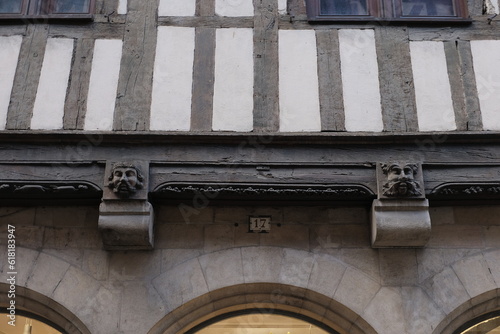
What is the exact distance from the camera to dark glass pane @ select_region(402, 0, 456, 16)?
7.04 meters

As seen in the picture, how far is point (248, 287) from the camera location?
618cm

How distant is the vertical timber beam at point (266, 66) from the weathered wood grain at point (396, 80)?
923 mm

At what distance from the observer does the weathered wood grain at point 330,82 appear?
6438 millimetres

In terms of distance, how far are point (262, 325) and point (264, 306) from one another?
0.52 feet

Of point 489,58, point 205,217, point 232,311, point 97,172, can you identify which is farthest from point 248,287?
point 489,58

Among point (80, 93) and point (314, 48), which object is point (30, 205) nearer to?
point (80, 93)

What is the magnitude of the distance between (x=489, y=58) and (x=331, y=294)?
2.53 m

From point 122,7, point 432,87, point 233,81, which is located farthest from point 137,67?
point 432,87

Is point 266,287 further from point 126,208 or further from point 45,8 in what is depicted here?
point 45,8

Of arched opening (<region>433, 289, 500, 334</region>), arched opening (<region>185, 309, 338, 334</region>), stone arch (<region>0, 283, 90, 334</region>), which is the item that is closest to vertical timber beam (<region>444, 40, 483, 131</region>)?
arched opening (<region>433, 289, 500, 334</region>)

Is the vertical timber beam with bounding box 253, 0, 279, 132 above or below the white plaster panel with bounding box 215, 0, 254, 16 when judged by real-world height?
below

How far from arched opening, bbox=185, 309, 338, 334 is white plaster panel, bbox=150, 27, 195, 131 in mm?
1632

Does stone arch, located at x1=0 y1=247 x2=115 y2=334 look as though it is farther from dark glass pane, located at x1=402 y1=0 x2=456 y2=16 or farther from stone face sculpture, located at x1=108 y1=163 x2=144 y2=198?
dark glass pane, located at x1=402 y1=0 x2=456 y2=16

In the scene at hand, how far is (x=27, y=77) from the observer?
662cm
